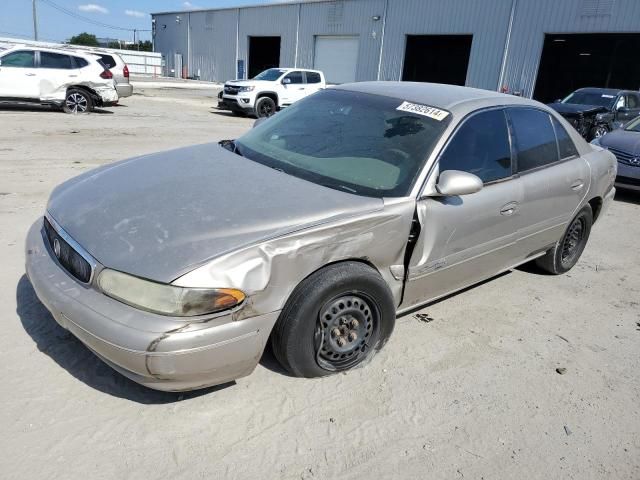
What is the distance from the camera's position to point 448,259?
3.26 metres

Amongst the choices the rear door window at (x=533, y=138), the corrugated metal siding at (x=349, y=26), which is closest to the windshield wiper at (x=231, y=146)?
the rear door window at (x=533, y=138)

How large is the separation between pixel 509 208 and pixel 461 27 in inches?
891

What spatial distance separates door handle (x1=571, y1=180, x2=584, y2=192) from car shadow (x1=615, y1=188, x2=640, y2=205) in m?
4.88

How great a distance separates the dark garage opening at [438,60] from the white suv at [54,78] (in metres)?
18.3

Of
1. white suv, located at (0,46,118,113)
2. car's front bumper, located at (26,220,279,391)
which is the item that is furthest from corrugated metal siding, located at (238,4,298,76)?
car's front bumper, located at (26,220,279,391)

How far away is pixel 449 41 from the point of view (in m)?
28.6

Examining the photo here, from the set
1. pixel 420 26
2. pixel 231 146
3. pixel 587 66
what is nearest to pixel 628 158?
pixel 231 146

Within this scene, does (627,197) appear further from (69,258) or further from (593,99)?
(69,258)

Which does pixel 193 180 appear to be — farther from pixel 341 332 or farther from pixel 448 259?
pixel 448 259

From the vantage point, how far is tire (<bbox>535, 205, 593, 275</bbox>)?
4.52 meters

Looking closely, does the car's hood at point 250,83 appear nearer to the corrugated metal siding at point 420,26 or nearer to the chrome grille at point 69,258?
the corrugated metal siding at point 420,26

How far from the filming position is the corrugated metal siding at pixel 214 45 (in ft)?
127

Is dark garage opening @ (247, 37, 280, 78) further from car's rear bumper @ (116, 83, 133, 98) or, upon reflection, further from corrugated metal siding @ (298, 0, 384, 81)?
car's rear bumper @ (116, 83, 133, 98)

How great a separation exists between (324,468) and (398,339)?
1264 millimetres
